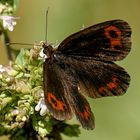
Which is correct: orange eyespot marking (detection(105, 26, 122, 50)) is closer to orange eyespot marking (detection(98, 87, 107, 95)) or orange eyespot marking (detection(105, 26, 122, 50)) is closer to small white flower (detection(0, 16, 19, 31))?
orange eyespot marking (detection(98, 87, 107, 95))

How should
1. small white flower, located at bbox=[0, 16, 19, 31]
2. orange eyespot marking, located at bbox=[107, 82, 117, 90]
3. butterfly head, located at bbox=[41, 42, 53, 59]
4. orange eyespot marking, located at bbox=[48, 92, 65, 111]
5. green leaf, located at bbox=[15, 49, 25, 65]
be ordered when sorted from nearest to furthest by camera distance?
orange eyespot marking, located at bbox=[48, 92, 65, 111] → orange eyespot marking, located at bbox=[107, 82, 117, 90] → butterfly head, located at bbox=[41, 42, 53, 59] → green leaf, located at bbox=[15, 49, 25, 65] → small white flower, located at bbox=[0, 16, 19, 31]

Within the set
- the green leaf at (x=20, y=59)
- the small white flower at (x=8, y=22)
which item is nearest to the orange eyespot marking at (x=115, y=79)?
the green leaf at (x=20, y=59)

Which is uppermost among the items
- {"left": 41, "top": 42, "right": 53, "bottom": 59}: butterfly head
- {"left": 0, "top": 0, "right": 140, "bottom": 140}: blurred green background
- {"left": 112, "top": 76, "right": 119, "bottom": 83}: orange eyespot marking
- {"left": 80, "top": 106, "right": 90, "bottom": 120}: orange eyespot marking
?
{"left": 41, "top": 42, "right": 53, "bottom": 59}: butterfly head

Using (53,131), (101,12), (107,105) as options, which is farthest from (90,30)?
(101,12)

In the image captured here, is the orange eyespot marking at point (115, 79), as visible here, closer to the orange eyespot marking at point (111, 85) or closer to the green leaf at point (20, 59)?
the orange eyespot marking at point (111, 85)

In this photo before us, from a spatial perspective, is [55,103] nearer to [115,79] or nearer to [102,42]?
[115,79]

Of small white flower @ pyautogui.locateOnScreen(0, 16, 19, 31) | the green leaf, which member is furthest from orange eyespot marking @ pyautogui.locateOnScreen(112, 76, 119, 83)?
small white flower @ pyautogui.locateOnScreen(0, 16, 19, 31)

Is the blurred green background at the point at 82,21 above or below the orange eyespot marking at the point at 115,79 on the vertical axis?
below

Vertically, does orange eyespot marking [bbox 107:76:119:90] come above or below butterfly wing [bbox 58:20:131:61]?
below
